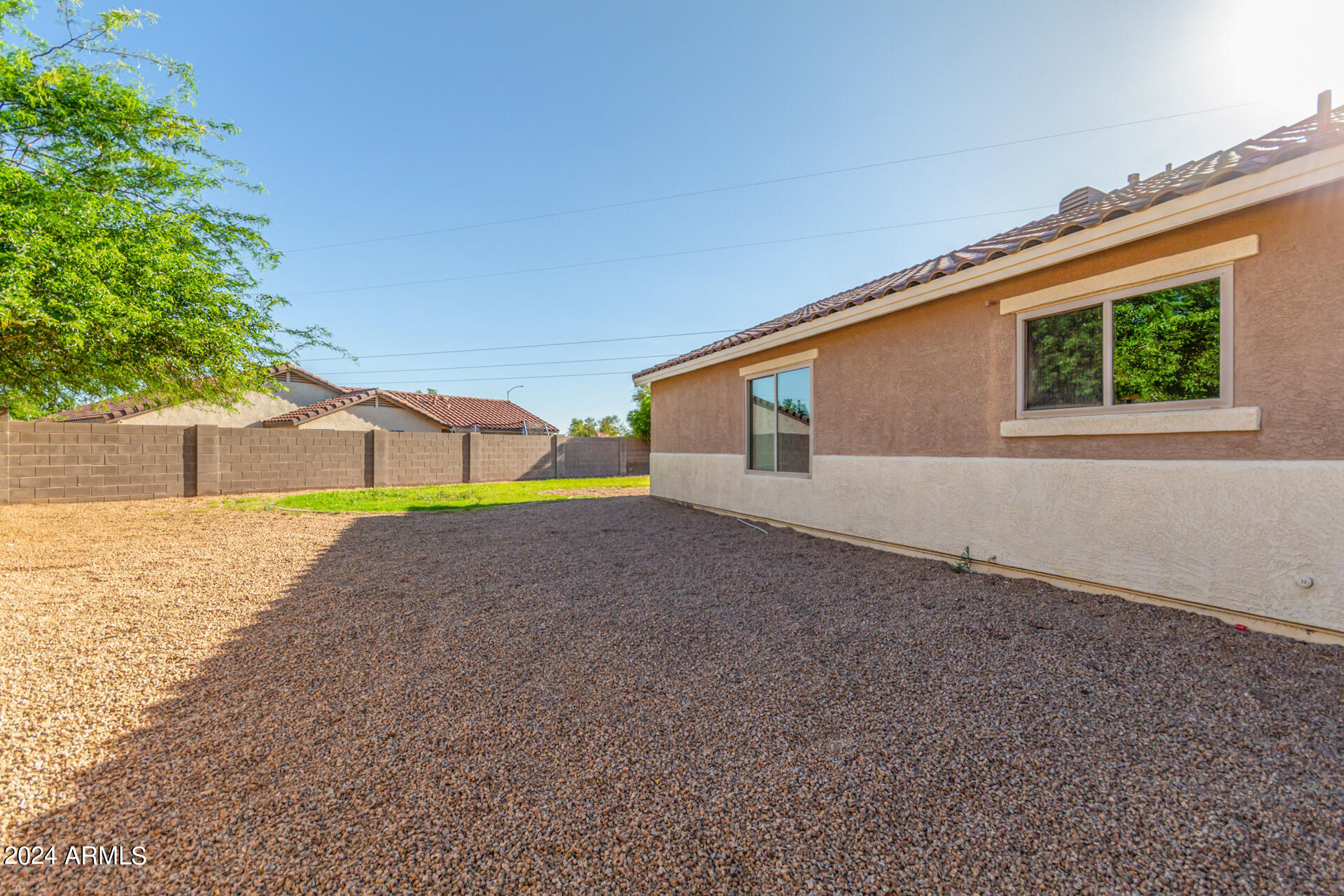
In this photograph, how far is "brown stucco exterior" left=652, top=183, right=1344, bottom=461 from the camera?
311 centimetres

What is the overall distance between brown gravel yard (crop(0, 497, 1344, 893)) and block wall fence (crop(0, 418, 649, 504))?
31.2ft

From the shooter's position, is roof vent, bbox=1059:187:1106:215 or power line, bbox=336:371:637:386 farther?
power line, bbox=336:371:637:386

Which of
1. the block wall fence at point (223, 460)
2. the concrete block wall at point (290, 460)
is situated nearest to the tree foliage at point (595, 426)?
the block wall fence at point (223, 460)

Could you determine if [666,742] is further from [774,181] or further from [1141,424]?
[774,181]

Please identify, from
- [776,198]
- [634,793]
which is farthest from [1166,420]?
[776,198]

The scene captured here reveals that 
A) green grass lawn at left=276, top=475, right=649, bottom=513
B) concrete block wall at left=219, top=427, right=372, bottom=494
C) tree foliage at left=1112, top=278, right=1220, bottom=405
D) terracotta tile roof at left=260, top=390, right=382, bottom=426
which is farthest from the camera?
terracotta tile roof at left=260, top=390, right=382, bottom=426

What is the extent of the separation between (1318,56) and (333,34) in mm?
15770

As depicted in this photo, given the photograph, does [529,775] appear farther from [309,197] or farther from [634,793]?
[309,197]

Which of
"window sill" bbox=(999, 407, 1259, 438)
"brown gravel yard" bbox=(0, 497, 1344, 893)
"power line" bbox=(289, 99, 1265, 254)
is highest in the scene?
"power line" bbox=(289, 99, 1265, 254)

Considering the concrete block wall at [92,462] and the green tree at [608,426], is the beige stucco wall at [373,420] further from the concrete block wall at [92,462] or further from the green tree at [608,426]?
the green tree at [608,426]

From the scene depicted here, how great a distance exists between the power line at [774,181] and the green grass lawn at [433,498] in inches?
209

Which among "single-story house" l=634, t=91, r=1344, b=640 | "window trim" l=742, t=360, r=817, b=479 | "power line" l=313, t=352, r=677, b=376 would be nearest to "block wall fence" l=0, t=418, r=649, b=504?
"power line" l=313, t=352, r=677, b=376

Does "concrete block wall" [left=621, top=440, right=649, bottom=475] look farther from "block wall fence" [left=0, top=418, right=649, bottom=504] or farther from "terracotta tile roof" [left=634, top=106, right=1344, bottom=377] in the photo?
"terracotta tile roof" [left=634, top=106, right=1344, bottom=377]

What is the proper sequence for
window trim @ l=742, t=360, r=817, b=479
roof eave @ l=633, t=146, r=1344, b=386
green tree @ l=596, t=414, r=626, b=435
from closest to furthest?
1. roof eave @ l=633, t=146, r=1344, b=386
2. window trim @ l=742, t=360, r=817, b=479
3. green tree @ l=596, t=414, r=626, b=435
